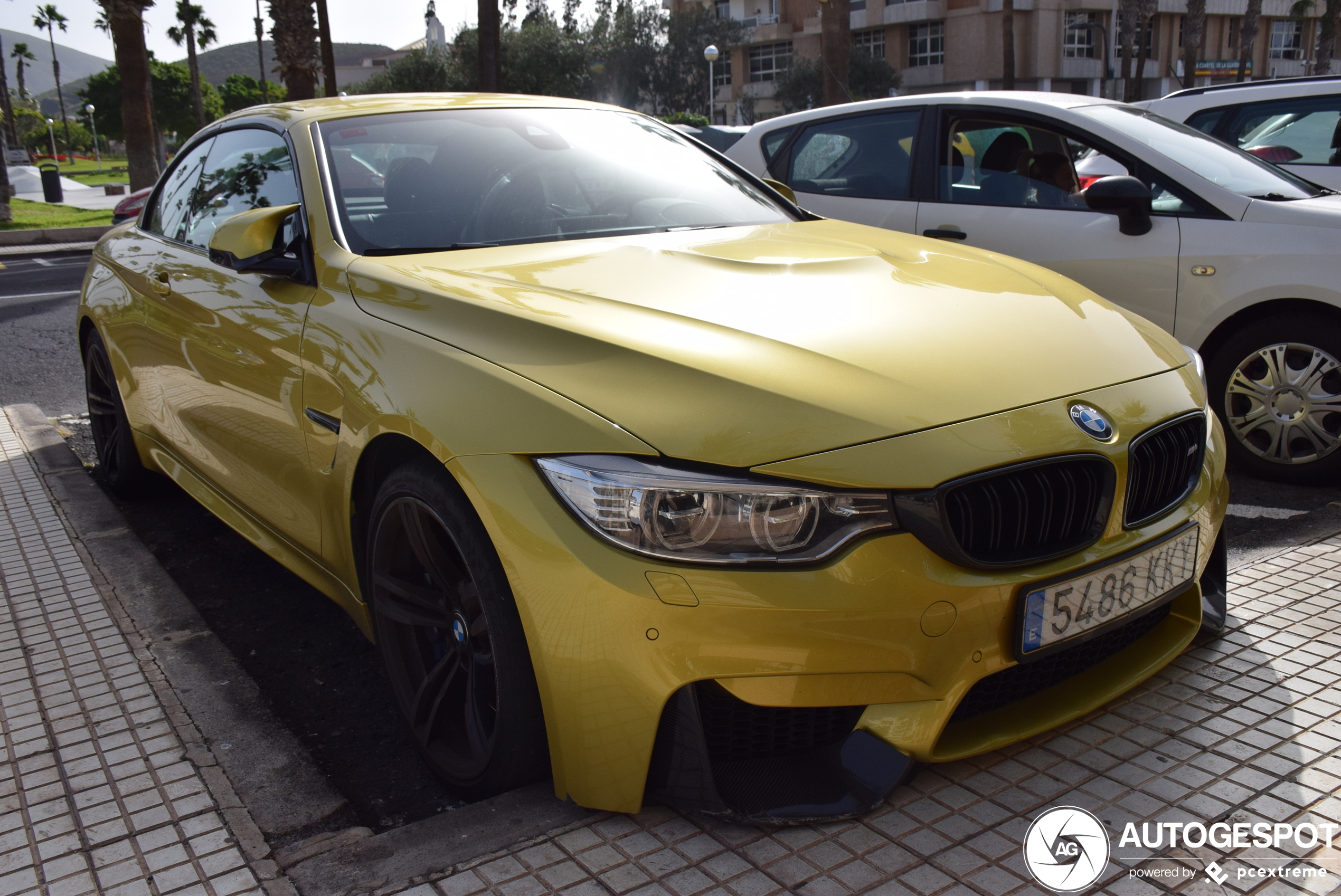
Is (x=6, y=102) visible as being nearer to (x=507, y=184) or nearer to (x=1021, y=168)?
(x=1021, y=168)

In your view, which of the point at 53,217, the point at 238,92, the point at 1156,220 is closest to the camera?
the point at 1156,220

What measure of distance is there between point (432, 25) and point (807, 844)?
218ft

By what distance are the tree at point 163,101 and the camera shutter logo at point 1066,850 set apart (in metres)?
78.6

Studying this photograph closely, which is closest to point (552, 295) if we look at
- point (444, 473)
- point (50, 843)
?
point (444, 473)

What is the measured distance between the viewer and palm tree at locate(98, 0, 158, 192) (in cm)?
1938

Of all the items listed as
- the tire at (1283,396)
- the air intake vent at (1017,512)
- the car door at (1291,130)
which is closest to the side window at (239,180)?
the air intake vent at (1017,512)

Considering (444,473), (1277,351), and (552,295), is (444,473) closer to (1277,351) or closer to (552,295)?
(552,295)

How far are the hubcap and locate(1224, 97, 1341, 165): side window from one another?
266 cm

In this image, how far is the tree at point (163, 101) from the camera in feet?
237

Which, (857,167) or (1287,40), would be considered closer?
(857,167)

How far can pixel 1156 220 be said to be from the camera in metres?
4.63

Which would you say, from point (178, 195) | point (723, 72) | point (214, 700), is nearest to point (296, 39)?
point (178, 195)

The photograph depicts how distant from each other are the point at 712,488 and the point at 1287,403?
351cm

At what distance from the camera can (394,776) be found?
2.62 meters
